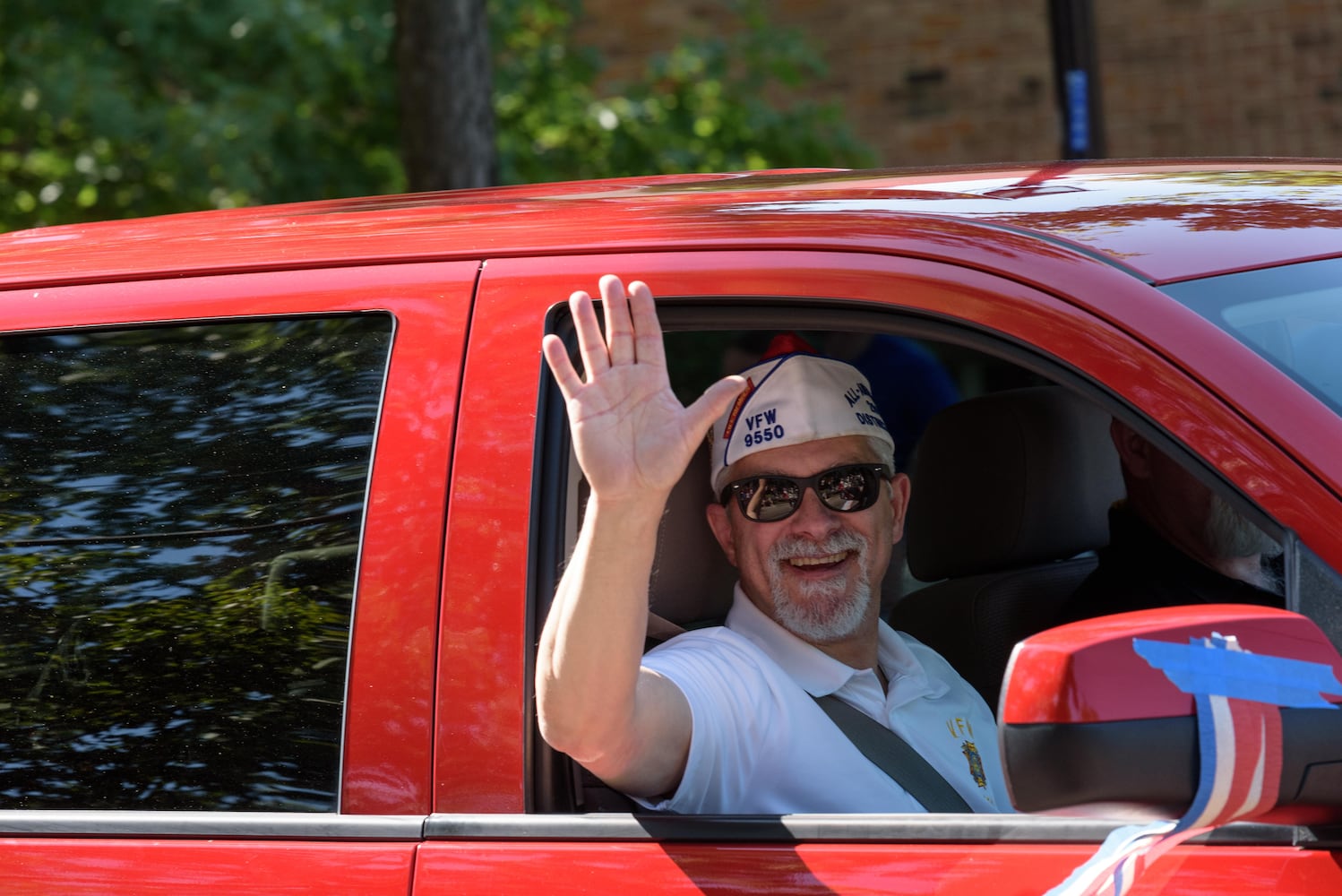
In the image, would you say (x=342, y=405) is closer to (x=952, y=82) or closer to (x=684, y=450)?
(x=684, y=450)

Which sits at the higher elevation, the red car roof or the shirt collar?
the red car roof

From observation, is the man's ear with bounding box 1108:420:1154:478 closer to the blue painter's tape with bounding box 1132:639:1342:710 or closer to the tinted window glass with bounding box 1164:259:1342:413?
the tinted window glass with bounding box 1164:259:1342:413

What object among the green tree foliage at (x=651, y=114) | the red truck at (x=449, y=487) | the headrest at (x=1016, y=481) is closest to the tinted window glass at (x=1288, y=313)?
the red truck at (x=449, y=487)

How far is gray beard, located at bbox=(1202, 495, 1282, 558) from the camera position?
204cm

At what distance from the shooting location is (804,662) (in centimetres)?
237

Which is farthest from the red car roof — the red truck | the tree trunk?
the tree trunk

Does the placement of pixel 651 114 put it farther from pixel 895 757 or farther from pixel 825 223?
pixel 825 223

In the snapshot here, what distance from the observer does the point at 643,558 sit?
174cm

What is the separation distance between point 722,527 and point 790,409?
8.7 inches

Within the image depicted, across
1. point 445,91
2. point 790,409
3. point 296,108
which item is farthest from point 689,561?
point 296,108

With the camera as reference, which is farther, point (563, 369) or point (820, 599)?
point (820, 599)

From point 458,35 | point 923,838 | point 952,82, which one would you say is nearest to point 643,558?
point 923,838

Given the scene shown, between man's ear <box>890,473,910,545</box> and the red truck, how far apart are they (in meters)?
0.63

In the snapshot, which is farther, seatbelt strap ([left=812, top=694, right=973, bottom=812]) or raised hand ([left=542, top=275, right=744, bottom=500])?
seatbelt strap ([left=812, top=694, right=973, bottom=812])
